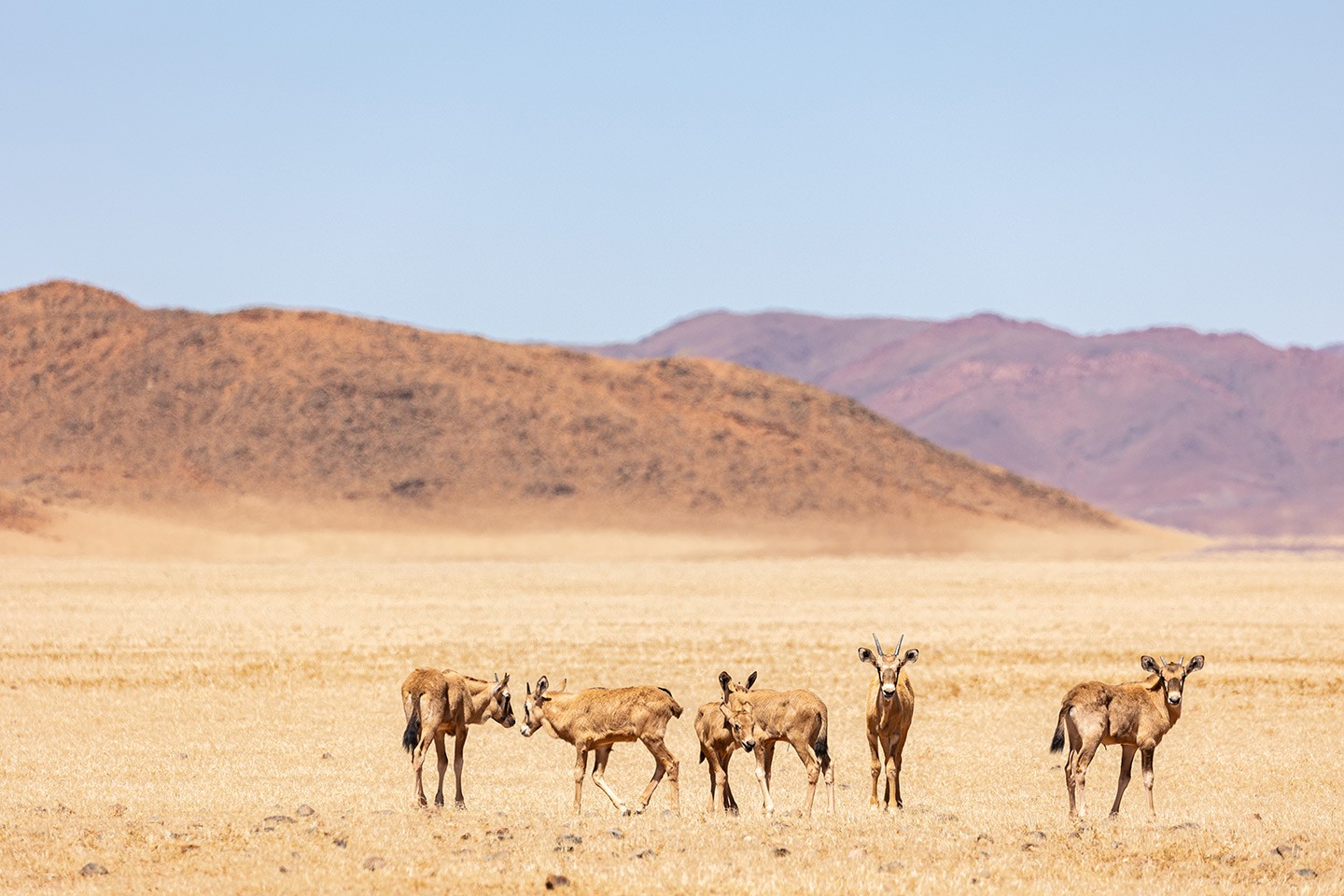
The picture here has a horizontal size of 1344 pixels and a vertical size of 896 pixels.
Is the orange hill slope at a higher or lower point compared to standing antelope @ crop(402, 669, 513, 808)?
higher

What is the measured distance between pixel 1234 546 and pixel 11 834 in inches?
5255

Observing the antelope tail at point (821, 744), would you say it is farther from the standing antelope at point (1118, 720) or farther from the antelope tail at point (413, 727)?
the antelope tail at point (413, 727)

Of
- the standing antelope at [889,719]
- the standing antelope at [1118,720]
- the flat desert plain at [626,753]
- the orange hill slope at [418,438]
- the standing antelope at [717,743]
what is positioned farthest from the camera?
the orange hill slope at [418,438]

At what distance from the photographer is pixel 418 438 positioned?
110 metres

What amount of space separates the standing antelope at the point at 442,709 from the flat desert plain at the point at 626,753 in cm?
76

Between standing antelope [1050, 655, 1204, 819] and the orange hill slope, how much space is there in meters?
88.3

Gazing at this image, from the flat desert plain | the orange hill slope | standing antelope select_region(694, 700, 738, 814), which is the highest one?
the orange hill slope

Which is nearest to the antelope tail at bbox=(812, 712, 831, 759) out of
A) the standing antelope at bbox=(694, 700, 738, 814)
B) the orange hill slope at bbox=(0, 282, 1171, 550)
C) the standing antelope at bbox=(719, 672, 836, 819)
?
the standing antelope at bbox=(719, 672, 836, 819)

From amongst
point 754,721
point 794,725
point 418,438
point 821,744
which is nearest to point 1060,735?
point 821,744

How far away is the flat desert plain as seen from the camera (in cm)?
1252

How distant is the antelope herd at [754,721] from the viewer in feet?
50.4

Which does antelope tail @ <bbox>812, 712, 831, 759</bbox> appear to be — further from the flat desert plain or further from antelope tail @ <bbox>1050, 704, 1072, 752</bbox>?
antelope tail @ <bbox>1050, 704, 1072, 752</bbox>

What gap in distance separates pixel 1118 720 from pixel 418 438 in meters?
97.0

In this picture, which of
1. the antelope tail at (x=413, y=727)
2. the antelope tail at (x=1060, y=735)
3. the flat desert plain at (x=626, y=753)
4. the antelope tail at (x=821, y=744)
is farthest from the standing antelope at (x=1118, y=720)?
the antelope tail at (x=413, y=727)
